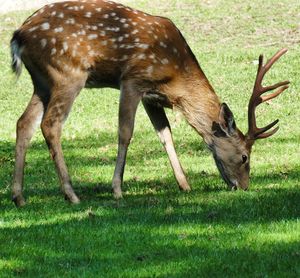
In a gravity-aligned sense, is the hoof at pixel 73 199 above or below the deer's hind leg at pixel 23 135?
below

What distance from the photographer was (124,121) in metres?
9.88

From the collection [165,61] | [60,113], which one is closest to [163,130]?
[165,61]

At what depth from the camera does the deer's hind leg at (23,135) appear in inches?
373

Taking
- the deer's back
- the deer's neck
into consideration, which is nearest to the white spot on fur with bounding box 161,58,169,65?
the deer's back

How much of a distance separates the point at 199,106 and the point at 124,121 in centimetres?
86

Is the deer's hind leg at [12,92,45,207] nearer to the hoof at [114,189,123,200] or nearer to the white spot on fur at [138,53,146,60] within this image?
the hoof at [114,189,123,200]

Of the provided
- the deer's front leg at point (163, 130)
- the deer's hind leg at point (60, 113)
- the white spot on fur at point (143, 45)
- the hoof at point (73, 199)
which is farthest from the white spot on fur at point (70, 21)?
the hoof at point (73, 199)

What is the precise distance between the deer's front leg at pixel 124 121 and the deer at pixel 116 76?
0.03 feet

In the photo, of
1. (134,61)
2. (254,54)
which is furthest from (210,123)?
(254,54)

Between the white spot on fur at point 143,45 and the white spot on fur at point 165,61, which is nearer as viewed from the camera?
the white spot on fur at point 143,45

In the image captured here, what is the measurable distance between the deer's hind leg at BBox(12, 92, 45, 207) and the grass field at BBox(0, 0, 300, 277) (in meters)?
0.17

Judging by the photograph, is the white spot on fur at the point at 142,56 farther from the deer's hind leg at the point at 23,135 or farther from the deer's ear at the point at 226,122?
the deer's hind leg at the point at 23,135

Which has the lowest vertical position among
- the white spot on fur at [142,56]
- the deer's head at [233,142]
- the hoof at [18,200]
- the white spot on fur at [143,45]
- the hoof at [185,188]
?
the hoof at [185,188]

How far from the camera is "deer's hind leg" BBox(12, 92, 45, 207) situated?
31.1ft
